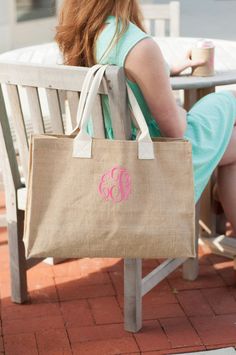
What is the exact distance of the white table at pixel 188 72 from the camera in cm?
274

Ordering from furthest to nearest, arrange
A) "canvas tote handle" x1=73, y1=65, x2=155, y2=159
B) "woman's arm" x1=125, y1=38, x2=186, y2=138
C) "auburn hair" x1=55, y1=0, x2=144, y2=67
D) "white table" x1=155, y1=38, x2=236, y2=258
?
"white table" x1=155, y1=38, x2=236, y2=258
"auburn hair" x1=55, y1=0, x2=144, y2=67
"woman's arm" x1=125, y1=38, x2=186, y2=138
"canvas tote handle" x1=73, y1=65, x2=155, y2=159

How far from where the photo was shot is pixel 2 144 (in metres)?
2.69

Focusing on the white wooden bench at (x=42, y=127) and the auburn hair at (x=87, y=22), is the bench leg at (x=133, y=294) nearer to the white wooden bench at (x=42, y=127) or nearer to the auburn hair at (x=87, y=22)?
the white wooden bench at (x=42, y=127)

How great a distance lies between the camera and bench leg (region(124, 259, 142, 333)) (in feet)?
8.52

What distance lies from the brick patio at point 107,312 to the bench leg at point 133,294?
0.14 ft

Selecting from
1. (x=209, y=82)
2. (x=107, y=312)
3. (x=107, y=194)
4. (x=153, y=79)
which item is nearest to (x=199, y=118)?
(x=209, y=82)

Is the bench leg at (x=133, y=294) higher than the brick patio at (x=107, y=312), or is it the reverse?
the bench leg at (x=133, y=294)

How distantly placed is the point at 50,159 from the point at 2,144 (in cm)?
55

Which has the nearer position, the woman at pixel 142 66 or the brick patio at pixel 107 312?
the woman at pixel 142 66

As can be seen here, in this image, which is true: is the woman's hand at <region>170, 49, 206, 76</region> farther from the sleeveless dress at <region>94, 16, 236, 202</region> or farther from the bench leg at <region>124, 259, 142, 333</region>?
the bench leg at <region>124, 259, 142, 333</region>

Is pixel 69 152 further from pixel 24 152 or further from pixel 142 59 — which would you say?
pixel 24 152

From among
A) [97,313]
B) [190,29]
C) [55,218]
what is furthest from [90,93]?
[190,29]

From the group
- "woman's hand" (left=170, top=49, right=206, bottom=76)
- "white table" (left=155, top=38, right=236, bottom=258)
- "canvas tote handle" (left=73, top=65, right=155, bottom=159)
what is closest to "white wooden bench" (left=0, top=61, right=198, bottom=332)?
"canvas tote handle" (left=73, top=65, right=155, bottom=159)

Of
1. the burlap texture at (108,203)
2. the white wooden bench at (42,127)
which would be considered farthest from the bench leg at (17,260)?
the burlap texture at (108,203)
